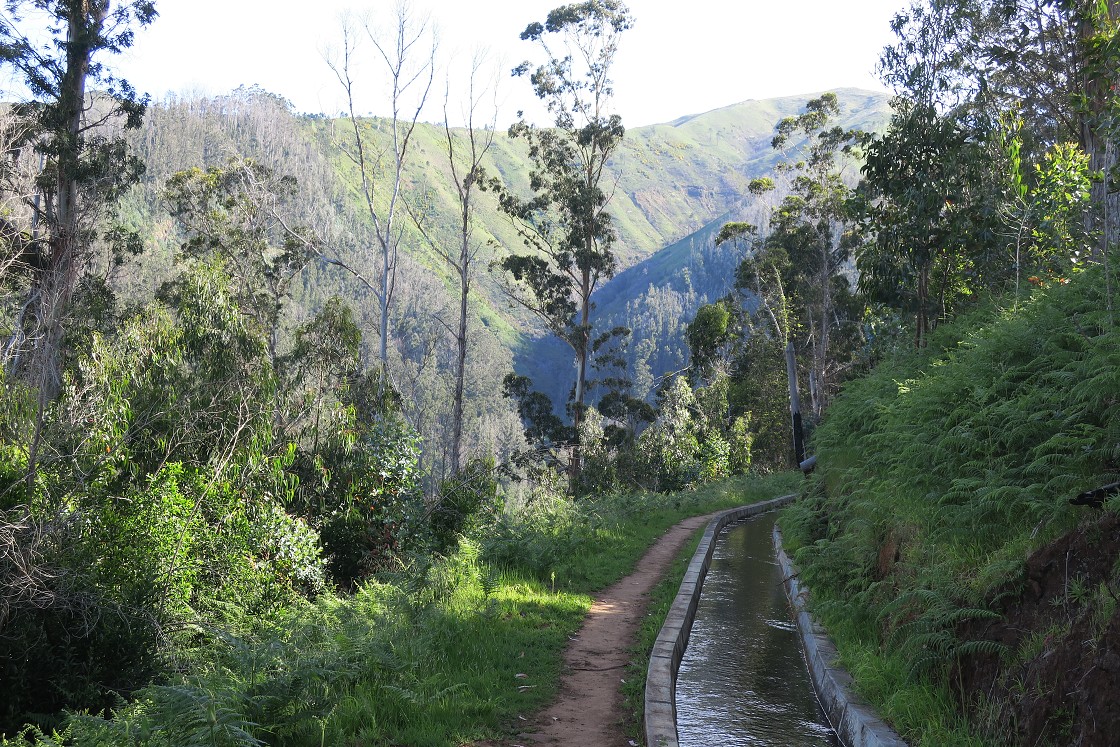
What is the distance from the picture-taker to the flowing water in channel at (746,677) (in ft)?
19.6

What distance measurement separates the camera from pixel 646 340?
153 meters

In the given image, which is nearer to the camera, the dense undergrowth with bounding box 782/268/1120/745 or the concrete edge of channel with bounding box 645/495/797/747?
the dense undergrowth with bounding box 782/268/1120/745

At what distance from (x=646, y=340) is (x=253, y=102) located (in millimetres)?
91084

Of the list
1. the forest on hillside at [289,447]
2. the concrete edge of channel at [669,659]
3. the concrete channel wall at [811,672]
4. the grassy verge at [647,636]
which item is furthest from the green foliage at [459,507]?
the concrete channel wall at [811,672]

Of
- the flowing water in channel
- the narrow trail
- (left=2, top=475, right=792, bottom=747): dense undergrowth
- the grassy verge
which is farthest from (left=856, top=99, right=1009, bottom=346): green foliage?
(left=2, top=475, right=792, bottom=747): dense undergrowth

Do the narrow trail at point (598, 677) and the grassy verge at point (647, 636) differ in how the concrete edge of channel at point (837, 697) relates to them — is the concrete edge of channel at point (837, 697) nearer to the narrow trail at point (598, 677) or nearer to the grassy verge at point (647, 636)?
the grassy verge at point (647, 636)

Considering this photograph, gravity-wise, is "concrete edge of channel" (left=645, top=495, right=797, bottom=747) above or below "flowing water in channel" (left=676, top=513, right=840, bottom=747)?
above

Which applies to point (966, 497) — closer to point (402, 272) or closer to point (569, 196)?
point (569, 196)

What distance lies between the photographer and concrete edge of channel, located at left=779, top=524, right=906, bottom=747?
17.0ft

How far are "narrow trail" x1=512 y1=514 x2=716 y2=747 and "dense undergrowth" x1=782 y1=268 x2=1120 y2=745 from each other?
1884 mm

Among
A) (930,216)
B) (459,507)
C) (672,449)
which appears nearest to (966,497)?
(930,216)

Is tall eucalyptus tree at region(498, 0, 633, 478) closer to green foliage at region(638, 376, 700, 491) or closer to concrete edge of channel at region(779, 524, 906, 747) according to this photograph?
green foliage at region(638, 376, 700, 491)

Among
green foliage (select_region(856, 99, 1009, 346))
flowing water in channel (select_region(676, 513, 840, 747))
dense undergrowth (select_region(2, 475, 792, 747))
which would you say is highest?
green foliage (select_region(856, 99, 1009, 346))

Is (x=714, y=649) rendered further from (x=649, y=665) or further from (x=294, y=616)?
(x=294, y=616)
